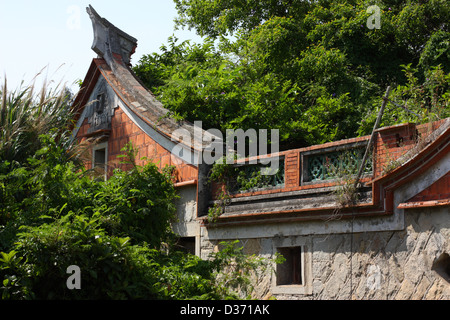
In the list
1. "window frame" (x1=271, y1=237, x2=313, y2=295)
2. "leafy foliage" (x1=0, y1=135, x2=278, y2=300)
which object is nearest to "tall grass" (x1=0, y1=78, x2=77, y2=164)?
"leafy foliage" (x1=0, y1=135, x2=278, y2=300)

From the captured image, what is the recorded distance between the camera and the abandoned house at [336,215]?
6551 mm

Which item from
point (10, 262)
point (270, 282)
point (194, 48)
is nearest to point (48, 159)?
point (10, 262)

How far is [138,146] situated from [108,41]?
323cm

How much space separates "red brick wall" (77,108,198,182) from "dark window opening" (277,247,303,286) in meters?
2.11

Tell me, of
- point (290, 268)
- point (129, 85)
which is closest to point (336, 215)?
point (290, 268)

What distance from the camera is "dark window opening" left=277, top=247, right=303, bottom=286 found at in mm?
8258

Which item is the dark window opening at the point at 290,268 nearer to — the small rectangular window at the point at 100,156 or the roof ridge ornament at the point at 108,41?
the small rectangular window at the point at 100,156

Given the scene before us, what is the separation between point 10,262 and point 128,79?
718 centimetres

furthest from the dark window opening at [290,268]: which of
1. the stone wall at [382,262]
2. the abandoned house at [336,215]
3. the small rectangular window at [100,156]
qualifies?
the small rectangular window at [100,156]

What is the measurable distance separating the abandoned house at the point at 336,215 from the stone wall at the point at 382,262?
1 centimetres

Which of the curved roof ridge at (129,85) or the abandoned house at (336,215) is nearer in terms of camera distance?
the abandoned house at (336,215)

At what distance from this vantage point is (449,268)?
649 centimetres
